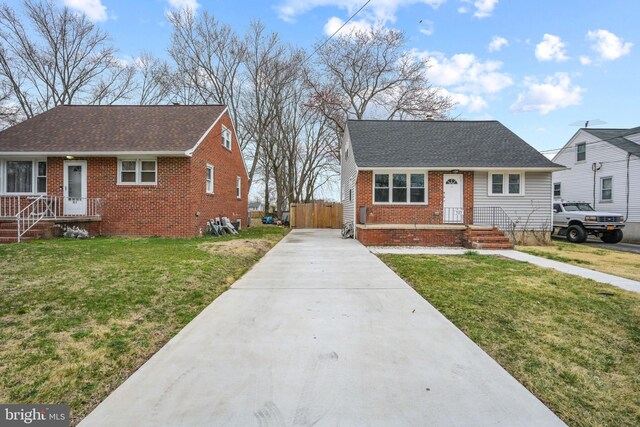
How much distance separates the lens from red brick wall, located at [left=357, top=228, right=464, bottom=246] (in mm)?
11656

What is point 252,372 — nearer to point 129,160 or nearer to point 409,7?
point 409,7

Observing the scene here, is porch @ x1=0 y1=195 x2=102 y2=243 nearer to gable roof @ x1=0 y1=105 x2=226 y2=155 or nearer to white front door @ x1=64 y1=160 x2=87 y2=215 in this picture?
white front door @ x1=64 y1=160 x2=87 y2=215

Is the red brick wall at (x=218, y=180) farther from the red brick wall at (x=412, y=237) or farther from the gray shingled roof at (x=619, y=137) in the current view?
the gray shingled roof at (x=619, y=137)

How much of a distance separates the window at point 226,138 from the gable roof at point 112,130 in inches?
45.4

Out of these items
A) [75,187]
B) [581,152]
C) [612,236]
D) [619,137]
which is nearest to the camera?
[75,187]

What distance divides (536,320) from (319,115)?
87.4ft

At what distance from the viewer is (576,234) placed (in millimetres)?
14406

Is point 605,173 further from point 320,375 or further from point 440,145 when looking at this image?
point 320,375

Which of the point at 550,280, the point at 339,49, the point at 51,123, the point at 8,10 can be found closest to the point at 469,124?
the point at 550,280

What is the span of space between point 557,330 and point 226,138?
16.3 m

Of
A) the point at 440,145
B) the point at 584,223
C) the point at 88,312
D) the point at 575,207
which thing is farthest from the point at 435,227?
the point at 88,312

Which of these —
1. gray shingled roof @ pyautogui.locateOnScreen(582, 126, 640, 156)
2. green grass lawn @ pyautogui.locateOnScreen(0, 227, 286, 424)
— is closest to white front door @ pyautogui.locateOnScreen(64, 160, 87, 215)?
green grass lawn @ pyautogui.locateOnScreen(0, 227, 286, 424)

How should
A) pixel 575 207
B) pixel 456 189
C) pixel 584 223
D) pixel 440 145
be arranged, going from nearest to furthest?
pixel 456 189
pixel 584 223
pixel 440 145
pixel 575 207

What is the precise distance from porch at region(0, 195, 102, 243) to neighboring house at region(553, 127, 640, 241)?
24669mm
